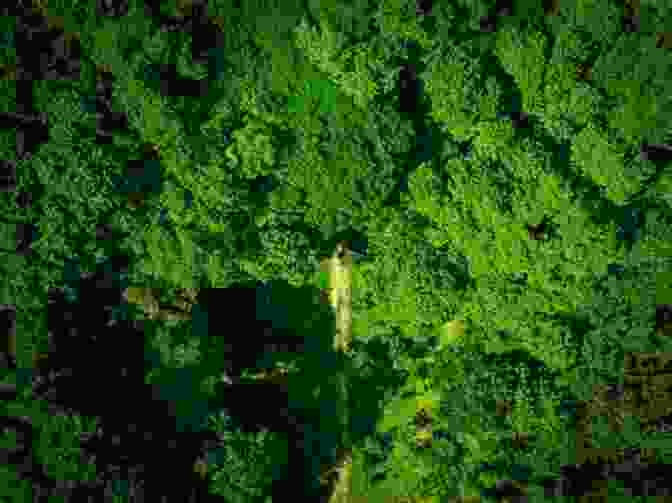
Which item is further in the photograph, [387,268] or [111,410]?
[387,268]

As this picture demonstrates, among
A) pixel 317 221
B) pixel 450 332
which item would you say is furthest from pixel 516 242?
pixel 317 221

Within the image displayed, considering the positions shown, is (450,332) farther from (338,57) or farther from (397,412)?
(338,57)

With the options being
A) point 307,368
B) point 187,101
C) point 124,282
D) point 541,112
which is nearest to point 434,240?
point 541,112

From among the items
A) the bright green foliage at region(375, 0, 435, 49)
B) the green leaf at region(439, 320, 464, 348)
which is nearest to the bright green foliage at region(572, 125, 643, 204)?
the bright green foliage at region(375, 0, 435, 49)

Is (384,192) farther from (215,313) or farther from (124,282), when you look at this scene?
(124,282)

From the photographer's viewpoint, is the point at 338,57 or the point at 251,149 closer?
the point at 338,57
